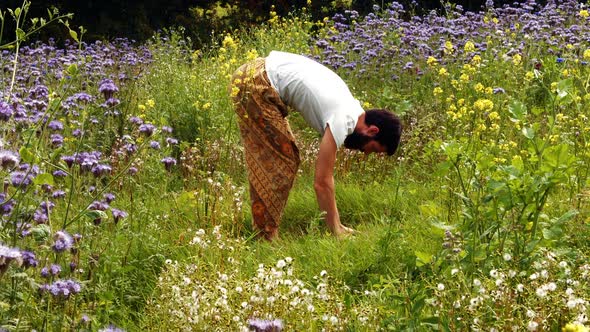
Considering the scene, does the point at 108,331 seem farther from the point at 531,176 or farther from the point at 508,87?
the point at 508,87

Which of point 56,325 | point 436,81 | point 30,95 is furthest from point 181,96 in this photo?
point 56,325

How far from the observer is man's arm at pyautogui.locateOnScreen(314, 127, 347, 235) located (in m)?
4.52

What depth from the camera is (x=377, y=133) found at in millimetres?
4621

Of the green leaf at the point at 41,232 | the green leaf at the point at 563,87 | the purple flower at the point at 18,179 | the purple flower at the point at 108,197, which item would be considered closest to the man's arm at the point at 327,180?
the purple flower at the point at 108,197

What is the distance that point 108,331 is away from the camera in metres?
2.46

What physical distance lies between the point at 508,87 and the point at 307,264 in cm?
260

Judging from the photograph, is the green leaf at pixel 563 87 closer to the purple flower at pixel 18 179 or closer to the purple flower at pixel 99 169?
the purple flower at pixel 99 169

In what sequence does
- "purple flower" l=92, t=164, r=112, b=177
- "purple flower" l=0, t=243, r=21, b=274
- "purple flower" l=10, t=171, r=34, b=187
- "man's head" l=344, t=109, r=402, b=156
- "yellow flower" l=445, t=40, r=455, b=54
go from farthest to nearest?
"yellow flower" l=445, t=40, r=455, b=54, "man's head" l=344, t=109, r=402, b=156, "purple flower" l=92, t=164, r=112, b=177, "purple flower" l=10, t=171, r=34, b=187, "purple flower" l=0, t=243, r=21, b=274

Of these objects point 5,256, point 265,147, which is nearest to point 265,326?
point 5,256

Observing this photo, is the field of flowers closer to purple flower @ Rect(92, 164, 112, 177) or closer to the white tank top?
purple flower @ Rect(92, 164, 112, 177)

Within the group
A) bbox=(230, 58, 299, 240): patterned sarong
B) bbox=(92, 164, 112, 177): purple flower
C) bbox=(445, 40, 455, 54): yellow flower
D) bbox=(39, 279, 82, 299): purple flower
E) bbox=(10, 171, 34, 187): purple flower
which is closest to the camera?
bbox=(39, 279, 82, 299): purple flower

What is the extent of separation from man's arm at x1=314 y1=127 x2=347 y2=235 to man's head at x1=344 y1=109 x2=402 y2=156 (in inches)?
6.9

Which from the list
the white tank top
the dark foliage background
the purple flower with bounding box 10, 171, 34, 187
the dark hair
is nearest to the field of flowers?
the purple flower with bounding box 10, 171, 34, 187

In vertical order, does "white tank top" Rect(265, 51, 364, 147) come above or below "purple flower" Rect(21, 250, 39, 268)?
below
